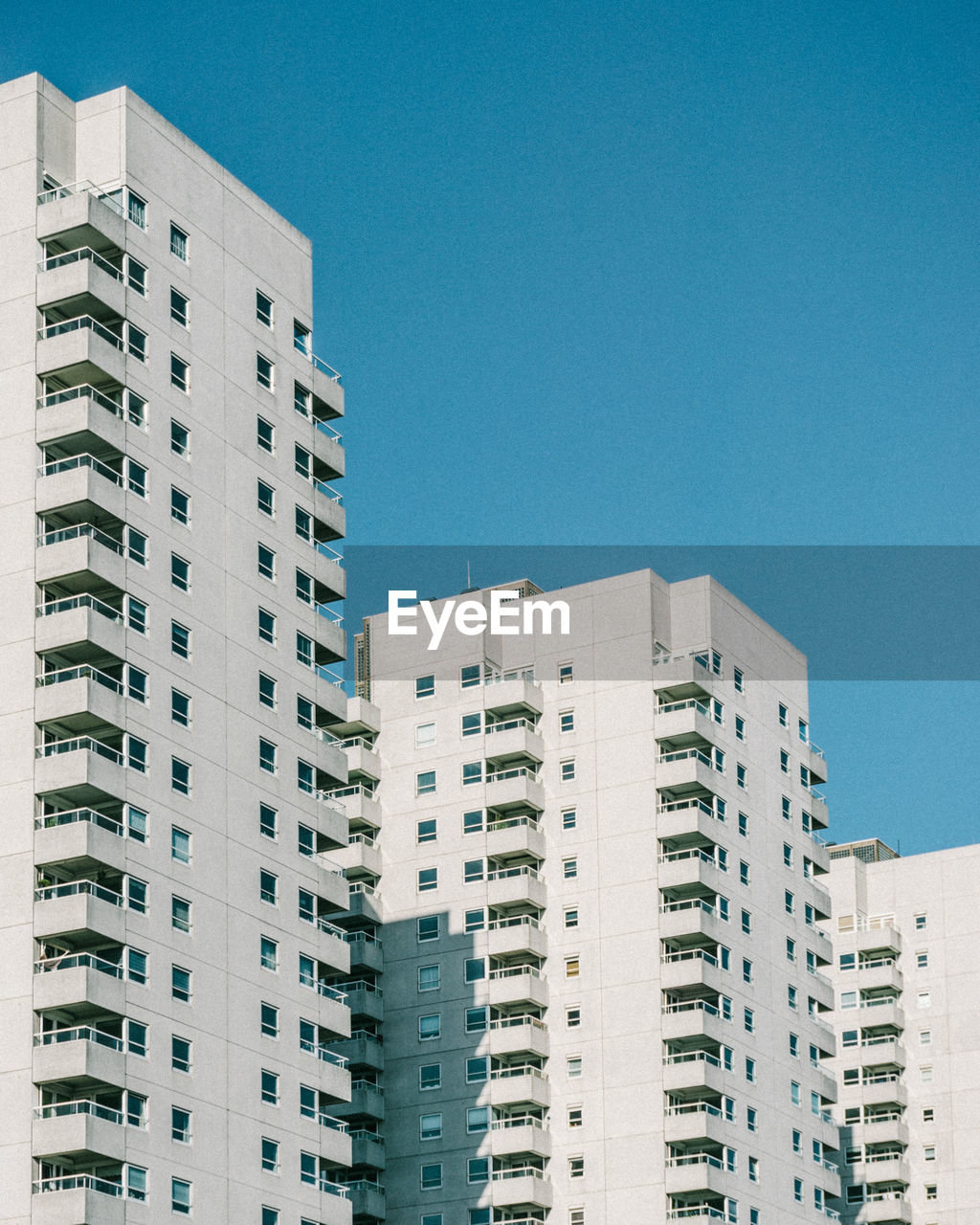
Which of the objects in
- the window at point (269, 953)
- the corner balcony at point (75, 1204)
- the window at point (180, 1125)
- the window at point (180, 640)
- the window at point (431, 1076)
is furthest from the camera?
the window at point (431, 1076)

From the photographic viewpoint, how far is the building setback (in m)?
148

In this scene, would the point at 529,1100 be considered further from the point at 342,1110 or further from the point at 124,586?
the point at 124,586

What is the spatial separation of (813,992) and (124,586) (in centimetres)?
5717

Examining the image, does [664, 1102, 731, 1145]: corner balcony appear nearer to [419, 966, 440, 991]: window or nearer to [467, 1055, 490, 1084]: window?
[467, 1055, 490, 1084]: window

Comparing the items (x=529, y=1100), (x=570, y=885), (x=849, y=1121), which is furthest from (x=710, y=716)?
(x=849, y=1121)

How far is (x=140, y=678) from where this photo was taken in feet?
289

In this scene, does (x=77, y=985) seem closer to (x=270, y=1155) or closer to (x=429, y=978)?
(x=270, y=1155)

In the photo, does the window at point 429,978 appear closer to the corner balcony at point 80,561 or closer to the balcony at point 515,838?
the balcony at point 515,838

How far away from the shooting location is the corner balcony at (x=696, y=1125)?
11319 cm

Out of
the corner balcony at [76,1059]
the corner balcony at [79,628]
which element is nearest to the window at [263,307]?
Result: the corner balcony at [79,628]

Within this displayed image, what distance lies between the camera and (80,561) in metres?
86.0

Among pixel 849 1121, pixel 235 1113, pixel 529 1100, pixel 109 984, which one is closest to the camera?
pixel 109 984

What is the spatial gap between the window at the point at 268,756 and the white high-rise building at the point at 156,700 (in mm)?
142

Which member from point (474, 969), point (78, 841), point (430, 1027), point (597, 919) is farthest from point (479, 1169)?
point (78, 841)
